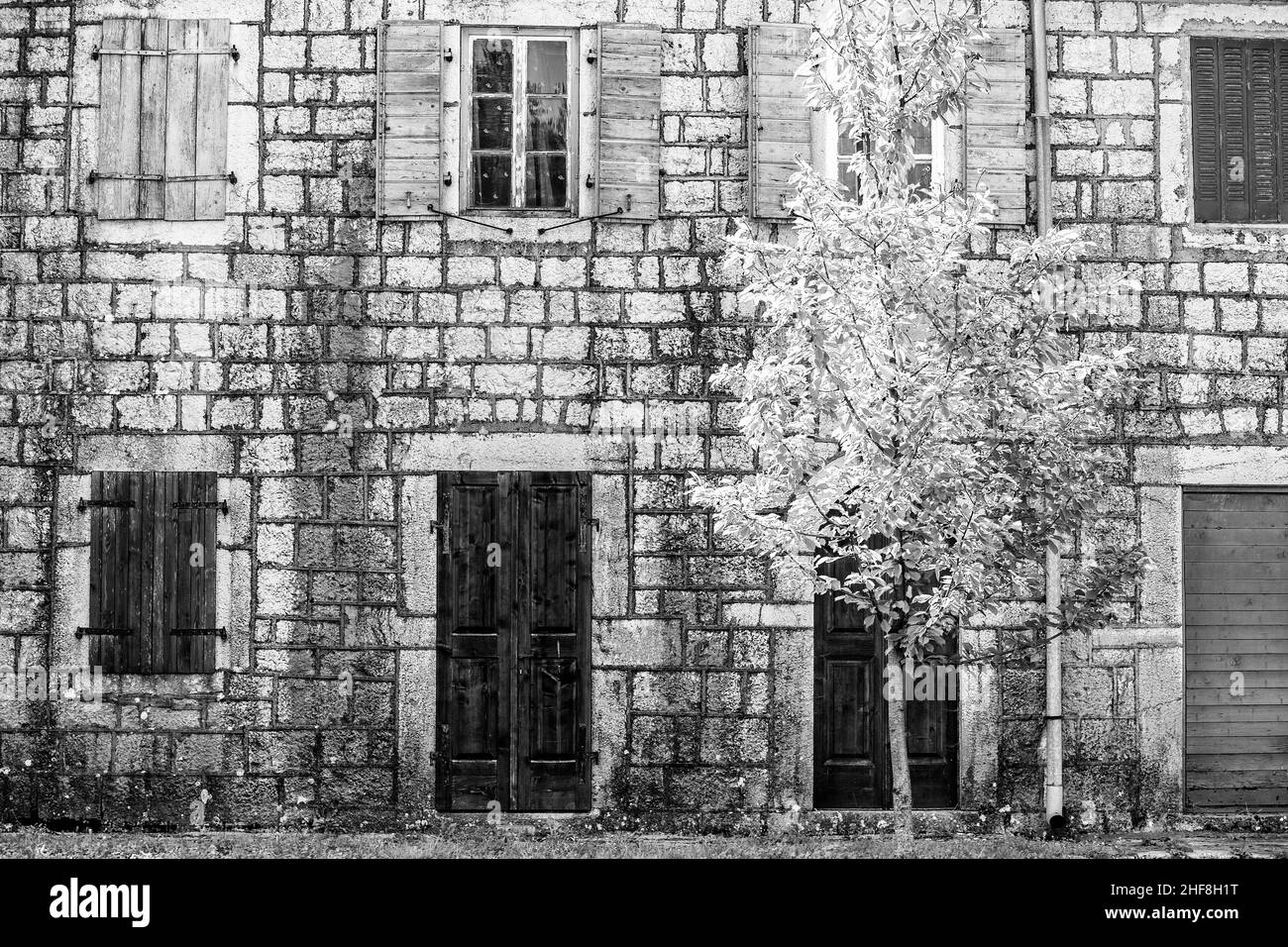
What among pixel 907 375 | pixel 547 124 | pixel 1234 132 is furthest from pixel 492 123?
pixel 1234 132

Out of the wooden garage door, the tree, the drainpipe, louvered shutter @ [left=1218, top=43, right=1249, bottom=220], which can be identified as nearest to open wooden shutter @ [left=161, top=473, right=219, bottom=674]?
the tree

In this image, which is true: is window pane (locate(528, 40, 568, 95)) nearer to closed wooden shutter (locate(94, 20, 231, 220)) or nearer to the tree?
closed wooden shutter (locate(94, 20, 231, 220))

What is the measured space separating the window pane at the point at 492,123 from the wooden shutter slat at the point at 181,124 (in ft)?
6.01

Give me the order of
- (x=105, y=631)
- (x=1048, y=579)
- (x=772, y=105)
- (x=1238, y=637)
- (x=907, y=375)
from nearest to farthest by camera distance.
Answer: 1. (x=907, y=375)
2. (x=105, y=631)
3. (x=772, y=105)
4. (x=1048, y=579)
5. (x=1238, y=637)

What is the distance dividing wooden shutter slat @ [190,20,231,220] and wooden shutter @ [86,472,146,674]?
6.08 ft

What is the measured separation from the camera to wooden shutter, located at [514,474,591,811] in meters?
8.22

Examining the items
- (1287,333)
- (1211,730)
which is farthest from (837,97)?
(1211,730)

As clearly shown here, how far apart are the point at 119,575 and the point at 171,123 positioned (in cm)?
296

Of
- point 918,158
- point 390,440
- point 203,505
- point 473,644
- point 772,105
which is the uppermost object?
point 772,105

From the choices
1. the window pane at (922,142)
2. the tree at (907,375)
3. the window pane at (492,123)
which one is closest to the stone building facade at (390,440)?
the window pane at (492,123)

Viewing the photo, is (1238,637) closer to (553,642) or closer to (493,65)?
(553,642)

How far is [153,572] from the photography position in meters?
8.24

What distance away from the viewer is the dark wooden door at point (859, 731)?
8328mm

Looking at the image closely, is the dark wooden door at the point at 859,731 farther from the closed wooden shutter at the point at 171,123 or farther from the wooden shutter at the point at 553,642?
the closed wooden shutter at the point at 171,123
